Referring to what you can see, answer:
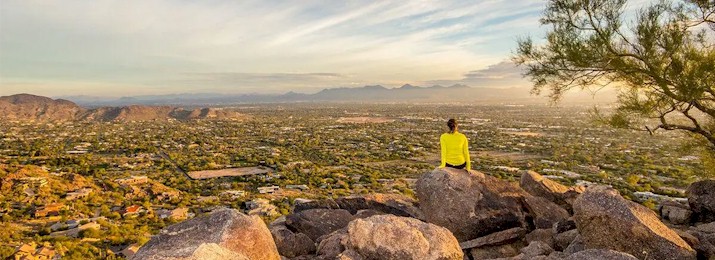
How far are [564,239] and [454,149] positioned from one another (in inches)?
149

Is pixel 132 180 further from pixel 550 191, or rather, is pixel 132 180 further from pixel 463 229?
pixel 463 229

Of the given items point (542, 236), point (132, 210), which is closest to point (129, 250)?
point (132, 210)

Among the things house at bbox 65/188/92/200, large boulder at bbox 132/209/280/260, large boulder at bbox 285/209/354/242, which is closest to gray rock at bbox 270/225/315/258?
large boulder at bbox 285/209/354/242

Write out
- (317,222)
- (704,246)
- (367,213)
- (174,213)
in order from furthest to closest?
(174,213) < (367,213) < (317,222) < (704,246)

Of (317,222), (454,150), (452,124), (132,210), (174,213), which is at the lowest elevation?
(132,210)

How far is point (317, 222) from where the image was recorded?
12.6m

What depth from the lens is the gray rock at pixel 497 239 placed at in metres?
10.6

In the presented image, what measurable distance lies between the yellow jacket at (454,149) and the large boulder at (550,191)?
174 inches

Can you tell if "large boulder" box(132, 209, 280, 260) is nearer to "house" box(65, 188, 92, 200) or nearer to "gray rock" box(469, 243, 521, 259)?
"gray rock" box(469, 243, 521, 259)

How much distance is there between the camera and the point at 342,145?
103 m

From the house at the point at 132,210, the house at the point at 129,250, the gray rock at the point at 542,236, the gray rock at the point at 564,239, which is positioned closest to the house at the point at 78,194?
the house at the point at 132,210

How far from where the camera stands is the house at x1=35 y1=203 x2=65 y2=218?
127ft

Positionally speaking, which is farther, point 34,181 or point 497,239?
point 34,181

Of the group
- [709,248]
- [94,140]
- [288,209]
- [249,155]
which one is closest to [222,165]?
[249,155]
